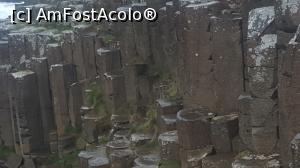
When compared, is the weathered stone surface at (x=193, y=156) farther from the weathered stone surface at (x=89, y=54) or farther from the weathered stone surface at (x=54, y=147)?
the weathered stone surface at (x=54, y=147)

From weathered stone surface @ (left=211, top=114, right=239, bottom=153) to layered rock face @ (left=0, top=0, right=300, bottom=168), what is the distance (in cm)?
2

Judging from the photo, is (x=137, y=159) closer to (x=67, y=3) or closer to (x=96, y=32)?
(x=96, y=32)

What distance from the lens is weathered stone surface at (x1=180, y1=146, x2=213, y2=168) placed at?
11805 mm

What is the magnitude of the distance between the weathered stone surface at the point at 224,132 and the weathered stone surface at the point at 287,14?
2.26 meters

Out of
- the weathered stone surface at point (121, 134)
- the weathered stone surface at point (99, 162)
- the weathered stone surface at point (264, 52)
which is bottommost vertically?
the weathered stone surface at point (99, 162)

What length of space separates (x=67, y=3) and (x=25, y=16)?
2211 millimetres

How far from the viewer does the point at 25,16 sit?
26547 mm

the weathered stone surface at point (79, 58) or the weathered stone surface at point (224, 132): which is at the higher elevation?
the weathered stone surface at point (79, 58)

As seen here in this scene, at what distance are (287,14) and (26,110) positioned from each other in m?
12.7

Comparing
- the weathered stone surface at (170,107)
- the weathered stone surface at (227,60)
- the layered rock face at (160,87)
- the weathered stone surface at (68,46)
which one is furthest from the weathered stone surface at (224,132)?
the weathered stone surface at (68,46)

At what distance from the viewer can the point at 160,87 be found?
642 inches

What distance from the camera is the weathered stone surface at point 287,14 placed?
9.80 m

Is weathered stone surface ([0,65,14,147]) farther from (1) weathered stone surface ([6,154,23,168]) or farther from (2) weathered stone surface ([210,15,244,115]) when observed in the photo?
(2) weathered stone surface ([210,15,244,115])

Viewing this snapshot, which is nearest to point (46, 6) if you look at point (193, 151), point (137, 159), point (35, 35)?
point (35, 35)
